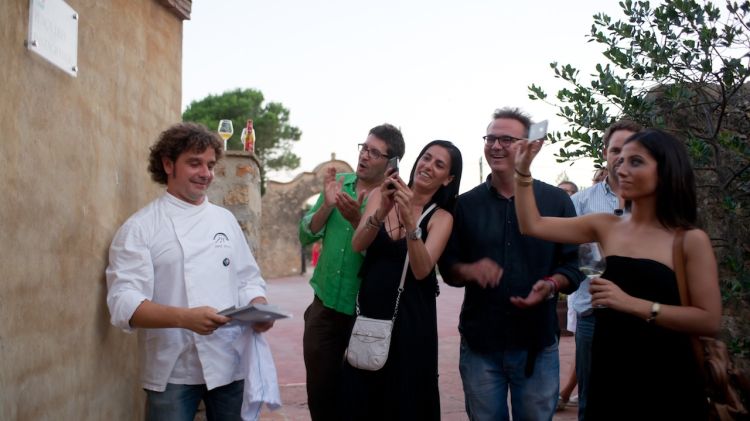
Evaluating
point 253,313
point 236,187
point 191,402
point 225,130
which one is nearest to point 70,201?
point 253,313

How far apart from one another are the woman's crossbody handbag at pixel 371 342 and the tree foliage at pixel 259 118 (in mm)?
40713

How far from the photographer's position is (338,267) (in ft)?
12.2

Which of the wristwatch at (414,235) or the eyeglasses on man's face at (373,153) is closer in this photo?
the wristwatch at (414,235)

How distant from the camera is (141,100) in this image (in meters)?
3.74

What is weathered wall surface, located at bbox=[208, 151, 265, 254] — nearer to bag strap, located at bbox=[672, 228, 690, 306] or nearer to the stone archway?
bag strap, located at bbox=[672, 228, 690, 306]

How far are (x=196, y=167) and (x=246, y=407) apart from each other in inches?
43.7

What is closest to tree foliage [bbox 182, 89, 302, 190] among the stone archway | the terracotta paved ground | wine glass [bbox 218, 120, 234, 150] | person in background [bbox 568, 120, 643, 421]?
the stone archway

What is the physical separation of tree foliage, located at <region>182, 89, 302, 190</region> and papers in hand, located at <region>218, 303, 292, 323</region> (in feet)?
134

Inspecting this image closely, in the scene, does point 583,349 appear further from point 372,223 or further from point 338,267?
point 372,223

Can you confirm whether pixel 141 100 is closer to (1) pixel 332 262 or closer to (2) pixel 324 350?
(1) pixel 332 262

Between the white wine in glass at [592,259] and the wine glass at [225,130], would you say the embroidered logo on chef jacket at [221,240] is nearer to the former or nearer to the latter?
the white wine in glass at [592,259]

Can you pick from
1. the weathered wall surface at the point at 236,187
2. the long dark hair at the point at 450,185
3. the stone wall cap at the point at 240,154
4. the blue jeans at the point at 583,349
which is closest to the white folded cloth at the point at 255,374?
the long dark hair at the point at 450,185

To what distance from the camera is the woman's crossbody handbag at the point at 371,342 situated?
3045 mm

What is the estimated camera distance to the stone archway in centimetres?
2967
